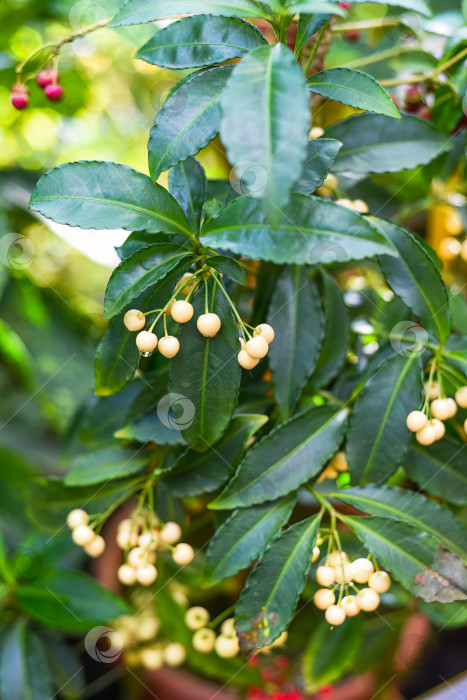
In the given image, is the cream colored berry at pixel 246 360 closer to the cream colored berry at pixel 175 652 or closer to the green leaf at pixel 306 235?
the green leaf at pixel 306 235

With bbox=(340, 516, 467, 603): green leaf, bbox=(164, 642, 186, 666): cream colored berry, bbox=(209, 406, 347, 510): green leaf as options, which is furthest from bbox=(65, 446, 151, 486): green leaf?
bbox=(164, 642, 186, 666): cream colored berry

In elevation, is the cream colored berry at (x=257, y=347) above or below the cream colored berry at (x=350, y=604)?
above

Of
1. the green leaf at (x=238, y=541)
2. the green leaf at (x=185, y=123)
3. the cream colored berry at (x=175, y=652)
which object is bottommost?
the cream colored berry at (x=175, y=652)

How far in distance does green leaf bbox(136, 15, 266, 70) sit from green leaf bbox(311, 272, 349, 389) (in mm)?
221

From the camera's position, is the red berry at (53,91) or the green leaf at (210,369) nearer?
the green leaf at (210,369)

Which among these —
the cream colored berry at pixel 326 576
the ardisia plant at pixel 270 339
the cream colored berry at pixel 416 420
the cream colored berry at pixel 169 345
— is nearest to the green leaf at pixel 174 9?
the ardisia plant at pixel 270 339

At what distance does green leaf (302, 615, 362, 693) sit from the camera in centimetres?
78

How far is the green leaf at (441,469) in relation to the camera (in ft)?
1.86

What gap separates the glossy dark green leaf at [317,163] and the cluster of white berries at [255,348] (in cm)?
11

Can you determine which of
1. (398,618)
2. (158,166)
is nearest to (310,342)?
(158,166)

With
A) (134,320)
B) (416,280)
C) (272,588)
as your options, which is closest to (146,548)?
(272,588)

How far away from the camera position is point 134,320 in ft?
1.47

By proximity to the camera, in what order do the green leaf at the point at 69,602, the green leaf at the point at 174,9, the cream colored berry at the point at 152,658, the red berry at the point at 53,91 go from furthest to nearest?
the cream colored berry at the point at 152,658
the green leaf at the point at 69,602
the red berry at the point at 53,91
the green leaf at the point at 174,9

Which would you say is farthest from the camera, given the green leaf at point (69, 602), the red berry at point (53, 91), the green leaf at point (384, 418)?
the green leaf at point (69, 602)
